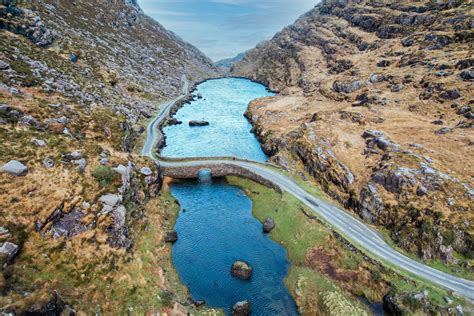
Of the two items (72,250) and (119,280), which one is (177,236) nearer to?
(119,280)

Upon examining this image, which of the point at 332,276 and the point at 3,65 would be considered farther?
the point at 3,65

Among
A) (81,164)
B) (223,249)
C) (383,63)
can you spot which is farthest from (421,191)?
(383,63)

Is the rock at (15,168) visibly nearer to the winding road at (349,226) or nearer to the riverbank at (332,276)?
the winding road at (349,226)

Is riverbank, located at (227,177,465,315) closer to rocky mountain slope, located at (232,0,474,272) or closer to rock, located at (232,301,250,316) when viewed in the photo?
rock, located at (232,301,250,316)

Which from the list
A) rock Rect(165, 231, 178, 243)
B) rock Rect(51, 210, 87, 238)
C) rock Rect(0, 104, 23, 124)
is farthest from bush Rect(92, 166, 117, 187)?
rock Rect(0, 104, 23, 124)

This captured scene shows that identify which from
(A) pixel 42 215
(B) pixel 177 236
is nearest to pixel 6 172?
(A) pixel 42 215

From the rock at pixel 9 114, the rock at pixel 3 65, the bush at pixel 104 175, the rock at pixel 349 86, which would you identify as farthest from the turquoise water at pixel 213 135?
the rock at pixel 349 86

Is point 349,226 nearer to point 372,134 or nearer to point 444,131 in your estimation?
point 372,134
